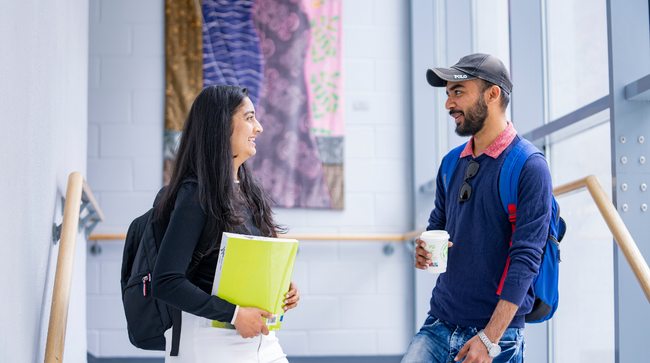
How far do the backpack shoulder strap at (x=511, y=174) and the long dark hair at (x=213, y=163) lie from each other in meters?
0.68

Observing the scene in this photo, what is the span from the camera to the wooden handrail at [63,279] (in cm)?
149

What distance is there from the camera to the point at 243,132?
4.99ft

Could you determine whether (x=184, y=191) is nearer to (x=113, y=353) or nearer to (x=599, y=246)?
(x=599, y=246)

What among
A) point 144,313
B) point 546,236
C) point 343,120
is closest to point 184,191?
point 144,313

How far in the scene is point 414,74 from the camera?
11.9ft

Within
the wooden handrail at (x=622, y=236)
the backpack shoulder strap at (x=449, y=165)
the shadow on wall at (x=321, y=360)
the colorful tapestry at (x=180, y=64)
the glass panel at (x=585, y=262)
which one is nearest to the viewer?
the wooden handrail at (x=622, y=236)

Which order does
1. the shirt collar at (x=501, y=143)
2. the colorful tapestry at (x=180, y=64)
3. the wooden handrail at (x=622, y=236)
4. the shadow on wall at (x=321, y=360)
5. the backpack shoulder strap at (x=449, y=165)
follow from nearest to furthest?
the wooden handrail at (x=622, y=236) < the shirt collar at (x=501, y=143) < the backpack shoulder strap at (x=449, y=165) < the shadow on wall at (x=321, y=360) < the colorful tapestry at (x=180, y=64)

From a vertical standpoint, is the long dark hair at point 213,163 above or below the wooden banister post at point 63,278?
above

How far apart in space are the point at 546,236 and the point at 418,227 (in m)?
2.24

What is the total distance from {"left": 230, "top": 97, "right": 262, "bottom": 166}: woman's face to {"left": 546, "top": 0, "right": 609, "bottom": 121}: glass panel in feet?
4.12

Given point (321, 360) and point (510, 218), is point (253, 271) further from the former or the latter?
point (321, 360)

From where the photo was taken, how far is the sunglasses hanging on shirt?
148cm

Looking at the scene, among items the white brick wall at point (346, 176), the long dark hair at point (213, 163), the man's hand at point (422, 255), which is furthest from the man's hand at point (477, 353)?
the white brick wall at point (346, 176)

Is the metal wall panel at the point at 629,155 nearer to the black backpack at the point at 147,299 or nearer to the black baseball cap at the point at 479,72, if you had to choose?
the black baseball cap at the point at 479,72
